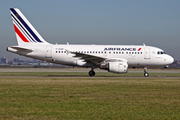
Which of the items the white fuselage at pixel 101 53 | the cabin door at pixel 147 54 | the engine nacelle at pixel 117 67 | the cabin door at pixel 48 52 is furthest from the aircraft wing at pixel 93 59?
the cabin door at pixel 48 52

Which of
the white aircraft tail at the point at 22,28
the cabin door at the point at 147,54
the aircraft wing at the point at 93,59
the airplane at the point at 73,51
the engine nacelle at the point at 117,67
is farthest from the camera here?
the cabin door at the point at 147,54

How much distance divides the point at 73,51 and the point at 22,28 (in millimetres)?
7214

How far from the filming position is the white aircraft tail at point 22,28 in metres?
35.7

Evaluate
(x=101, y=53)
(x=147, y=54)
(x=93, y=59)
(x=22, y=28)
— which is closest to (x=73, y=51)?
(x=93, y=59)

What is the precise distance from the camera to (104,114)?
9688 mm

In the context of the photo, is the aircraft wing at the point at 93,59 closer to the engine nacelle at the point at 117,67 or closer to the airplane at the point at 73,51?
the airplane at the point at 73,51

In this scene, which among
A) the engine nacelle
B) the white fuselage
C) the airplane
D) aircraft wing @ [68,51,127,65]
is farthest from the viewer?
the white fuselage

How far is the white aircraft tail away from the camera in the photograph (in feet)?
117

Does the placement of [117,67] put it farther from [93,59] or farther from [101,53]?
[101,53]

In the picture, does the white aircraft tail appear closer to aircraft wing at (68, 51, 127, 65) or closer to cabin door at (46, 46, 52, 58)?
cabin door at (46, 46, 52, 58)

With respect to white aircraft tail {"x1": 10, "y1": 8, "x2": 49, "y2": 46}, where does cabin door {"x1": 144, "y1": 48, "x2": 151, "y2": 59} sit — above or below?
below

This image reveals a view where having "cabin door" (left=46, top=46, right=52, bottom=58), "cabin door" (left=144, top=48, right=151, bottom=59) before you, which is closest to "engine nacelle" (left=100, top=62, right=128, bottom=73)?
"cabin door" (left=144, top=48, right=151, bottom=59)

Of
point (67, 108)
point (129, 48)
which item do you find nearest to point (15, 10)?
point (129, 48)

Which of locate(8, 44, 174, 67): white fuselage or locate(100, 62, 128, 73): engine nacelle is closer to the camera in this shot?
locate(100, 62, 128, 73): engine nacelle
